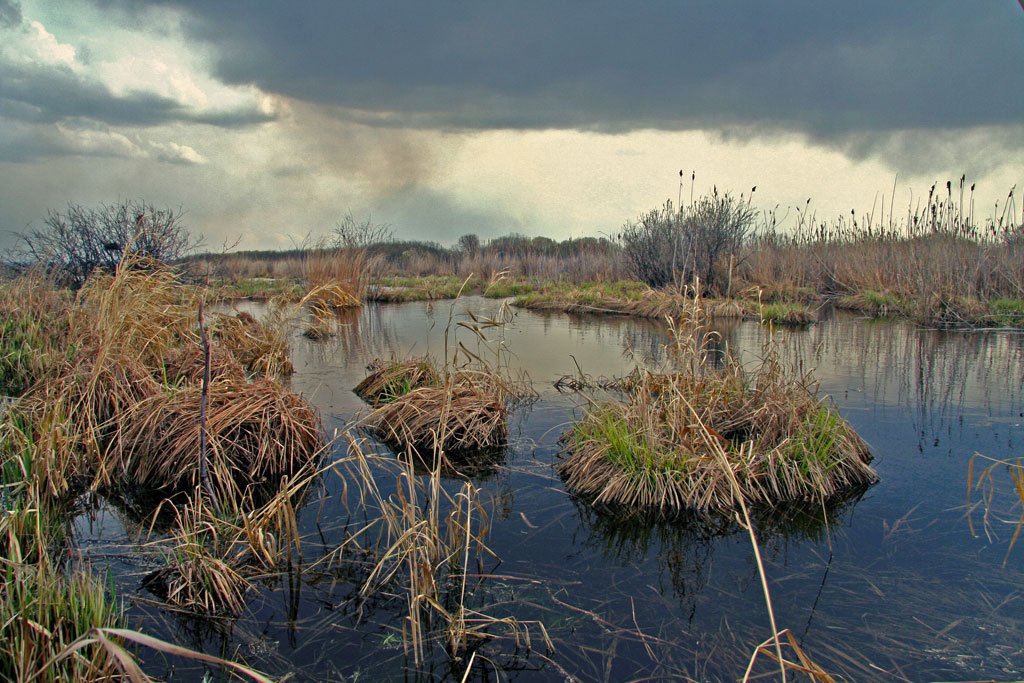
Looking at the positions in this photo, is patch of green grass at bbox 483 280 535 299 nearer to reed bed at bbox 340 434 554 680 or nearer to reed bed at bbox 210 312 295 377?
reed bed at bbox 210 312 295 377

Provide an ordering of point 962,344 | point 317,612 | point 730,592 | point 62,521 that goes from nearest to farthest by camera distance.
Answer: point 317,612 < point 730,592 < point 62,521 < point 962,344

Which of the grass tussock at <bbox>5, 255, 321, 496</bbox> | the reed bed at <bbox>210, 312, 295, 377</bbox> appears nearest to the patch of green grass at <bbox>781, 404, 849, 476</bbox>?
the grass tussock at <bbox>5, 255, 321, 496</bbox>

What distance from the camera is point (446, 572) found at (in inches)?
155

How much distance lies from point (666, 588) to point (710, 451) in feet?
3.92

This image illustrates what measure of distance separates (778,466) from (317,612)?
3.49 metres

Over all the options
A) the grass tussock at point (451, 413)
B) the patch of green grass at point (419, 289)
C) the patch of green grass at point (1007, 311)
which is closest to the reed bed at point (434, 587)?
the grass tussock at point (451, 413)

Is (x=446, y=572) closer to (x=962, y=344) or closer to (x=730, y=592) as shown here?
(x=730, y=592)

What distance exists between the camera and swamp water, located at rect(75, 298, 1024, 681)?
10.6 ft

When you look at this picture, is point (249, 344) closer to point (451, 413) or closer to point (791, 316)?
point (451, 413)

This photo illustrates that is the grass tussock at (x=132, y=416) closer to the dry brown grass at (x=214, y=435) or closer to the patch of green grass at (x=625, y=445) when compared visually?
the dry brown grass at (x=214, y=435)

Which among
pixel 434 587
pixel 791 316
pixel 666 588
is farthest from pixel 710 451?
pixel 791 316

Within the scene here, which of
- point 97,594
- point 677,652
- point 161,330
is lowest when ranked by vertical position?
point 677,652

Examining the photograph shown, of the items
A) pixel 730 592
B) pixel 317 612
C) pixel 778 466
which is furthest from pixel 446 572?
pixel 778 466

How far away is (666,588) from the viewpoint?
3.94 m
